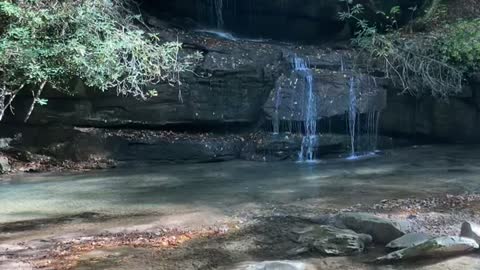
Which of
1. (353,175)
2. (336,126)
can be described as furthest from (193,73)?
(353,175)

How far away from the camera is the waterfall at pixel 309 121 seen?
11.1 metres

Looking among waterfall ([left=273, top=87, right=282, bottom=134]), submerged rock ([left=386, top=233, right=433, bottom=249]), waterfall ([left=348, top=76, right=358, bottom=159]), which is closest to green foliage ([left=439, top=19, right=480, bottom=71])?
waterfall ([left=348, top=76, right=358, bottom=159])

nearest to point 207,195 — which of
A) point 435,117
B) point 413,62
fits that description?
point 413,62

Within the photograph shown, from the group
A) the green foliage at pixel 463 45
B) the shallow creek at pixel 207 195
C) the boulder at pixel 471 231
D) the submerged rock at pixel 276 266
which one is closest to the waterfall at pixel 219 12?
the shallow creek at pixel 207 195

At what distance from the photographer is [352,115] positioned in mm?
11461

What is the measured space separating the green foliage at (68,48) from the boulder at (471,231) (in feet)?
18.7

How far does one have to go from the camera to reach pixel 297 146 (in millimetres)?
11055

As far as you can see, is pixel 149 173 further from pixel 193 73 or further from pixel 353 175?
pixel 353 175

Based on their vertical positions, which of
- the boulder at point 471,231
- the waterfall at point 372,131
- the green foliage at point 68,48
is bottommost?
the boulder at point 471,231

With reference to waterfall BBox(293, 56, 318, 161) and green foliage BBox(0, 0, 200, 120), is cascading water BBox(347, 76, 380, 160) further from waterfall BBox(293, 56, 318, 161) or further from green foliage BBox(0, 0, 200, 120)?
green foliage BBox(0, 0, 200, 120)

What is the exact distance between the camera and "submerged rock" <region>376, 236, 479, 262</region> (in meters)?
4.68

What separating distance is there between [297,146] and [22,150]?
5.40 metres

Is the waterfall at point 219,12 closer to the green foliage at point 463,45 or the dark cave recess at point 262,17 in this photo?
the dark cave recess at point 262,17

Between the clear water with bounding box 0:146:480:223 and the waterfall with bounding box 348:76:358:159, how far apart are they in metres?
0.76
